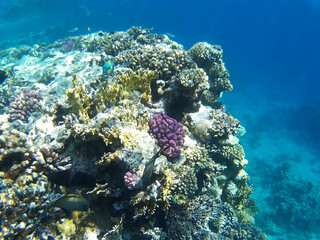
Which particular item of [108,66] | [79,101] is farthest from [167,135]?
[108,66]

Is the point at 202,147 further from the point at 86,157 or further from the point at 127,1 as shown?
the point at 127,1

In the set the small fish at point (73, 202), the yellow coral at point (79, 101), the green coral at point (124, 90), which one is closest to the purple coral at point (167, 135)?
the green coral at point (124, 90)

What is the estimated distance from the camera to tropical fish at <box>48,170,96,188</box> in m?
3.86

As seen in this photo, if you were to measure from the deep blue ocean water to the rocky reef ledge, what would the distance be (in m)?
12.4

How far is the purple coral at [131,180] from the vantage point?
341 cm

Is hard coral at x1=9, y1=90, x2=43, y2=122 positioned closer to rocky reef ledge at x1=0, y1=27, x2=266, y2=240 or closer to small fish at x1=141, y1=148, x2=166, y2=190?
rocky reef ledge at x1=0, y1=27, x2=266, y2=240

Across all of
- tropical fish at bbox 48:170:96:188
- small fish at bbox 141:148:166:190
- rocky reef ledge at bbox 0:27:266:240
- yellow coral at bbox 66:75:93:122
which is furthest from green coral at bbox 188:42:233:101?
tropical fish at bbox 48:170:96:188

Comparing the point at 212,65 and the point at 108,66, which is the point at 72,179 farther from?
the point at 212,65

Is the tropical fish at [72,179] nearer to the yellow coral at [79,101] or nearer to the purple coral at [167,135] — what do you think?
the yellow coral at [79,101]

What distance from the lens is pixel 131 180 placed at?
3.41m

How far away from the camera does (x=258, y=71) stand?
232 feet

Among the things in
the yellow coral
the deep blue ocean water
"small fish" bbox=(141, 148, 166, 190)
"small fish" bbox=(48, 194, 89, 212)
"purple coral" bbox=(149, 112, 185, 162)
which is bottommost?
"small fish" bbox=(48, 194, 89, 212)

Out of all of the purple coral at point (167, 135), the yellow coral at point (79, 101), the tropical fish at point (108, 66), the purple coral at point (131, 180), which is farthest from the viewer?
the tropical fish at point (108, 66)

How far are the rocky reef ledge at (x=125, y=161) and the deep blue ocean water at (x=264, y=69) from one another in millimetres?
12450
